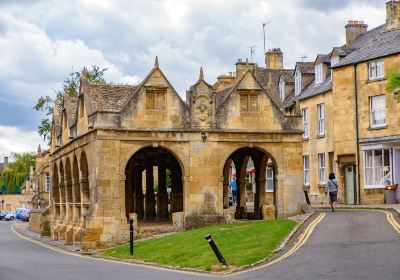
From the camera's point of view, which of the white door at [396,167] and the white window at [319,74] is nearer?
the white door at [396,167]

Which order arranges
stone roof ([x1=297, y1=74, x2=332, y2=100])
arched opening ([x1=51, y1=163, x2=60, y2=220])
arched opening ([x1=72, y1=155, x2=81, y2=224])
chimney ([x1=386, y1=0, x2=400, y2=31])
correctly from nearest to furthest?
arched opening ([x1=72, y1=155, x2=81, y2=224]) < arched opening ([x1=51, y1=163, x2=60, y2=220]) < chimney ([x1=386, y1=0, x2=400, y2=31]) < stone roof ([x1=297, y1=74, x2=332, y2=100])

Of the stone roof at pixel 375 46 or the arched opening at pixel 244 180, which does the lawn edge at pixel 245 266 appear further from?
the stone roof at pixel 375 46

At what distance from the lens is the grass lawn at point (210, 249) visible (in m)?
Answer: 23.1

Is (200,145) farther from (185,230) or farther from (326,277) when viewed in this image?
(326,277)

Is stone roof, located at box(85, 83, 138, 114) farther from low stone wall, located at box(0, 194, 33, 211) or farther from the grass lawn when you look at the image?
low stone wall, located at box(0, 194, 33, 211)

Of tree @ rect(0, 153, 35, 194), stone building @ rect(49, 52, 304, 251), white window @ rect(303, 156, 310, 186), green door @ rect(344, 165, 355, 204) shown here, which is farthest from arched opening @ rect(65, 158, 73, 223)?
tree @ rect(0, 153, 35, 194)

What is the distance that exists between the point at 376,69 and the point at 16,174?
99497 mm

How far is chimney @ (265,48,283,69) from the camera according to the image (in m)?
66.6

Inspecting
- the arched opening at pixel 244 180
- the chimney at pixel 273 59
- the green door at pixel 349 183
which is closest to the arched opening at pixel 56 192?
the arched opening at pixel 244 180

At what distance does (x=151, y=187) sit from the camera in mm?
49281

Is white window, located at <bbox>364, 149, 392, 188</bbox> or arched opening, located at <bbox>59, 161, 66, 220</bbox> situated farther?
white window, located at <bbox>364, 149, 392, 188</bbox>

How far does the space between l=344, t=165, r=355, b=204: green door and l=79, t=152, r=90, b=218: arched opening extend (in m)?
17.7

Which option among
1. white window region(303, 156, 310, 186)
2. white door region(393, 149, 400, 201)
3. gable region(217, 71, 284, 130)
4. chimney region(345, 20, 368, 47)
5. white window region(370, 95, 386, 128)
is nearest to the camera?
gable region(217, 71, 284, 130)

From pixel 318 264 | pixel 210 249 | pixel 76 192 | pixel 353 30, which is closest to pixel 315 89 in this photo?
pixel 353 30
